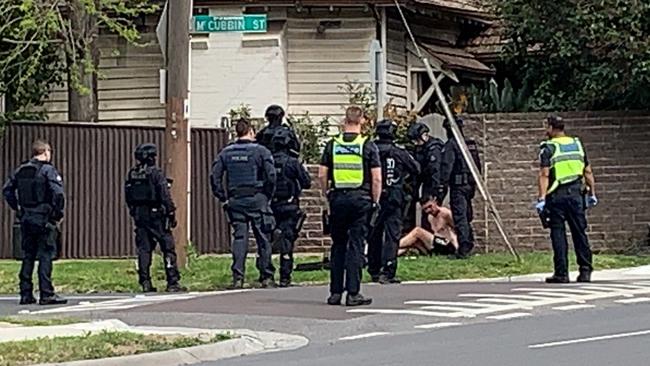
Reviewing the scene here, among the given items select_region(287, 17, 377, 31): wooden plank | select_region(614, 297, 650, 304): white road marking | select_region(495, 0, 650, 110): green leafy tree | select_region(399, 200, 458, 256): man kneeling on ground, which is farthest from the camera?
select_region(287, 17, 377, 31): wooden plank

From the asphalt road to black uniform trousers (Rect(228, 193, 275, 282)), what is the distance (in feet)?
14.2

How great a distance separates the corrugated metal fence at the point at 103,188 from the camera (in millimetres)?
22531

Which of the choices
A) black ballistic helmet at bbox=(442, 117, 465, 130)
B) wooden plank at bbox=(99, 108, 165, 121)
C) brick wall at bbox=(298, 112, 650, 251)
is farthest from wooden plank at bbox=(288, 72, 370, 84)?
black ballistic helmet at bbox=(442, 117, 465, 130)

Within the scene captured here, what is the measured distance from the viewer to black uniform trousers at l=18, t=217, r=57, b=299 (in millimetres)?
16047

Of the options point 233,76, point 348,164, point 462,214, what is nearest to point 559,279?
point 462,214

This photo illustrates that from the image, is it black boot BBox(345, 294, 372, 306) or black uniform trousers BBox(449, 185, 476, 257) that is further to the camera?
black uniform trousers BBox(449, 185, 476, 257)

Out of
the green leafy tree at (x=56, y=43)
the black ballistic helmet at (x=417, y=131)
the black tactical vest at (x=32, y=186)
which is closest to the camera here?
the black tactical vest at (x=32, y=186)

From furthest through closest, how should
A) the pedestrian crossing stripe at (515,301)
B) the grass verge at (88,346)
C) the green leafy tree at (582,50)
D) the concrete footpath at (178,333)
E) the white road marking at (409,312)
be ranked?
the green leafy tree at (582,50), the pedestrian crossing stripe at (515,301), the white road marking at (409,312), the concrete footpath at (178,333), the grass verge at (88,346)

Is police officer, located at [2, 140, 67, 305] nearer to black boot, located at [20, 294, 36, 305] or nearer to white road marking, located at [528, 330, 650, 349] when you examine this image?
black boot, located at [20, 294, 36, 305]

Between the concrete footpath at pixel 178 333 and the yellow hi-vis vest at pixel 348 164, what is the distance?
2203 millimetres

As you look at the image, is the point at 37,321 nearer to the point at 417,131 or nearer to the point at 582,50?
the point at 417,131

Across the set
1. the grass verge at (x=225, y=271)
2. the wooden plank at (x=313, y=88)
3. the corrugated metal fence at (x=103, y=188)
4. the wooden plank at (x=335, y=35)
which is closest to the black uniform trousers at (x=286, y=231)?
the grass verge at (x=225, y=271)

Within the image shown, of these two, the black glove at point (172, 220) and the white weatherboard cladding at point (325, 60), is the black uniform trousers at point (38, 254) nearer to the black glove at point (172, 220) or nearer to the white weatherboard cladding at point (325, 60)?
the black glove at point (172, 220)

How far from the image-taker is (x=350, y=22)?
1019 inches
